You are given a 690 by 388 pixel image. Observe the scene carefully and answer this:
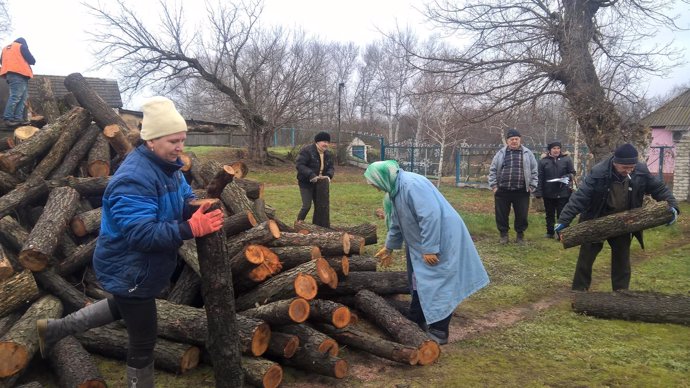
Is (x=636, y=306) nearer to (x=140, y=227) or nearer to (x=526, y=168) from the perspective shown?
(x=526, y=168)

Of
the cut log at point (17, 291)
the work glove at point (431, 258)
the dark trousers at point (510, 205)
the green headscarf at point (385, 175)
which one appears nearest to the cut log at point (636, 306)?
the work glove at point (431, 258)

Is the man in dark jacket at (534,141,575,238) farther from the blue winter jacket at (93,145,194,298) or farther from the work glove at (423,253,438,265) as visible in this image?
the blue winter jacket at (93,145,194,298)

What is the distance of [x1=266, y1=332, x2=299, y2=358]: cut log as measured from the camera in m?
3.69

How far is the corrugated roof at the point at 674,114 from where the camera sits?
85.2 ft

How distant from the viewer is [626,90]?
12242 millimetres

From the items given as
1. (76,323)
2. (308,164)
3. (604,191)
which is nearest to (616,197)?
(604,191)

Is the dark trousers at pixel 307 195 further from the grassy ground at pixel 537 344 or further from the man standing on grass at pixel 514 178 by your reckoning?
the man standing on grass at pixel 514 178

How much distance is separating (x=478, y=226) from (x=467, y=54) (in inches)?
207

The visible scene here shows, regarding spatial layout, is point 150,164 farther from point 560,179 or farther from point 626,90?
point 626,90

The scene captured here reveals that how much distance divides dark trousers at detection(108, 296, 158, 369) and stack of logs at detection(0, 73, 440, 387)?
0.35 m

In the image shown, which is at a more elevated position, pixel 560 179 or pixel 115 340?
pixel 560 179

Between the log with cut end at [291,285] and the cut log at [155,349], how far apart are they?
2.05 feet

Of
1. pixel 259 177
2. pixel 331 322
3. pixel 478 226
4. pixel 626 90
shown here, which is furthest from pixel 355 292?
pixel 259 177

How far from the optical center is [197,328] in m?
3.72
